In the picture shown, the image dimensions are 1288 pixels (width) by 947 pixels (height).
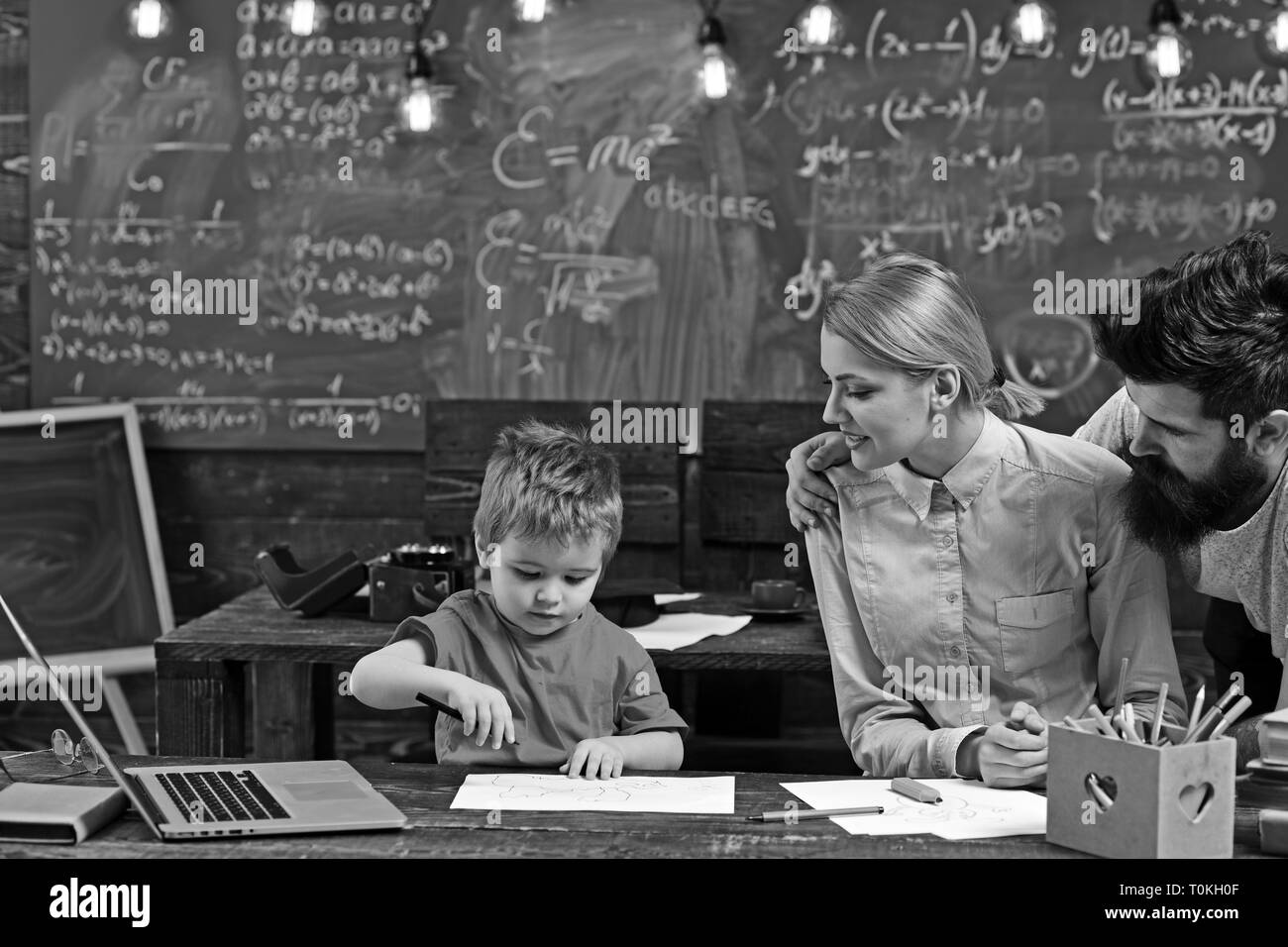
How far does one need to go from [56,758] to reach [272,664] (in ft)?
3.47

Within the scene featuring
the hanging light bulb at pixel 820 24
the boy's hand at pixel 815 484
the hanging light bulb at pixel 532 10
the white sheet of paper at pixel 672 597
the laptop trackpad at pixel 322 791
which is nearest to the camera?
the laptop trackpad at pixel 322 791

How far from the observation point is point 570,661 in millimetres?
2023

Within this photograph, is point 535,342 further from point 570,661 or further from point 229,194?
point 570,661

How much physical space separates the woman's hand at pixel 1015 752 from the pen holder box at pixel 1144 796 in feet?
0.74

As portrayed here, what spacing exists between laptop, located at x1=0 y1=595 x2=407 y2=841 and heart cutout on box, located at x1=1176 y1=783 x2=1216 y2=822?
30.7 inches

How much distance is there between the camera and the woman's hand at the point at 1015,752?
166 cm

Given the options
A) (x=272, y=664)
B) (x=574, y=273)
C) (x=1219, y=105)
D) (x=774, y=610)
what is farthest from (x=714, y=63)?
(x=272, y=664)

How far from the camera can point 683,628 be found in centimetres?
289

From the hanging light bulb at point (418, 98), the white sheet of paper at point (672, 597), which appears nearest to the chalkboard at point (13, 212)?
the hanging light bulb at point (418, 98)

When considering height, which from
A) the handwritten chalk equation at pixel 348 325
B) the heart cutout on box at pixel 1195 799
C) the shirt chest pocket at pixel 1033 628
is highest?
the handwritten chalk equation at pixel 348 325

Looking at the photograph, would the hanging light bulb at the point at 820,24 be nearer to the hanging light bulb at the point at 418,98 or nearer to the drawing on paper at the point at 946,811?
the hanging light bulb at the point at 418,98

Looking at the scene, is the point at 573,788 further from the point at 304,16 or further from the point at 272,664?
the point at 304,16

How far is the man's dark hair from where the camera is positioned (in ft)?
5.88
